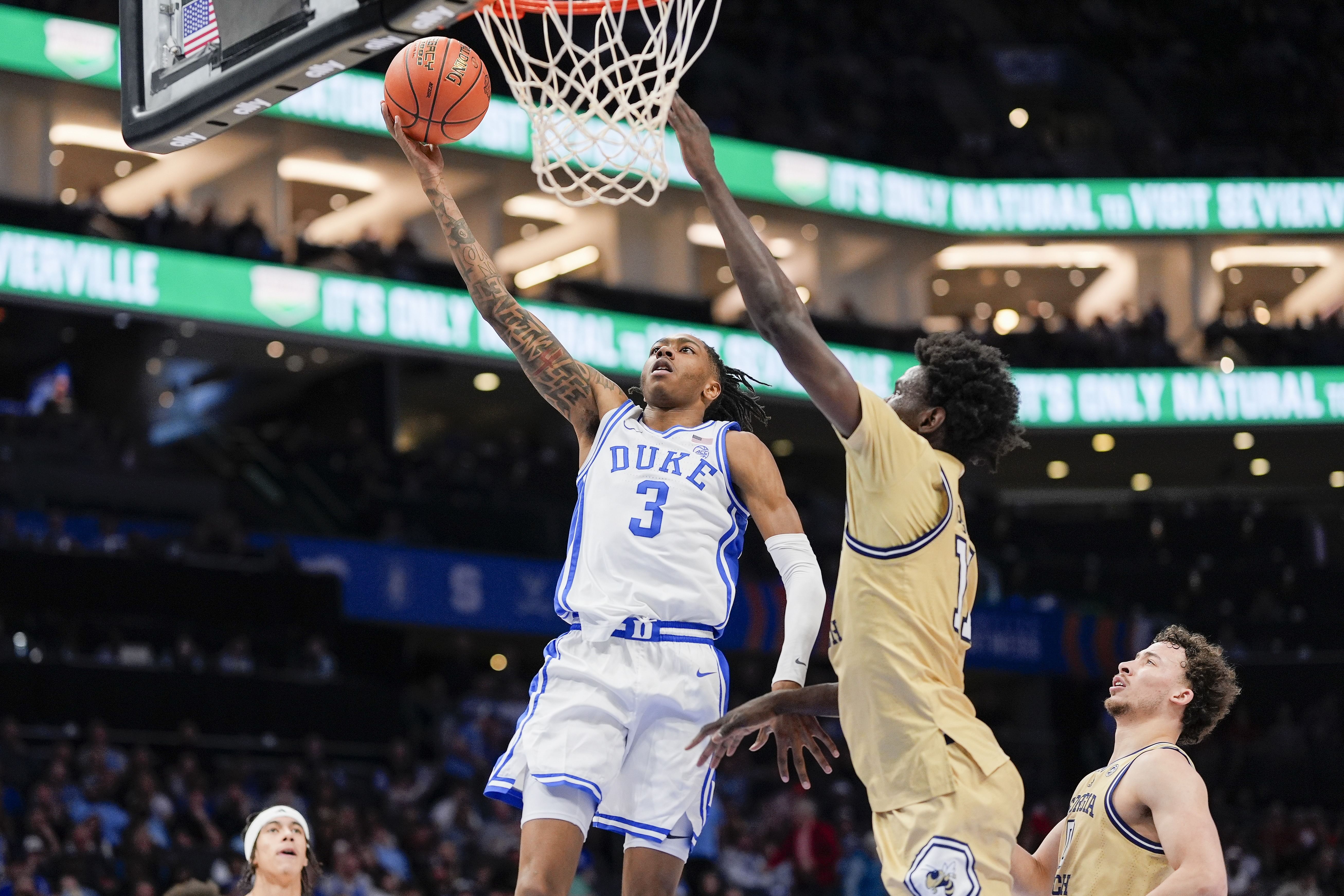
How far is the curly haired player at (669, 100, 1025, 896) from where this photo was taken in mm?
3959

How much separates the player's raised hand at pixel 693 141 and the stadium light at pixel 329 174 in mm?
20655

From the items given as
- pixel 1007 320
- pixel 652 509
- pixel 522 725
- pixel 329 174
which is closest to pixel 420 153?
pixel 652 509

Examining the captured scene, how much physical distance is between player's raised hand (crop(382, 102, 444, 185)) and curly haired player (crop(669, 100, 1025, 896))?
1.65 m

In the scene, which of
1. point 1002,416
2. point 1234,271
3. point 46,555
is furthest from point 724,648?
point 1002,416

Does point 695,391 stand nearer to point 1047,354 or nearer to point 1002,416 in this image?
point 1002,416

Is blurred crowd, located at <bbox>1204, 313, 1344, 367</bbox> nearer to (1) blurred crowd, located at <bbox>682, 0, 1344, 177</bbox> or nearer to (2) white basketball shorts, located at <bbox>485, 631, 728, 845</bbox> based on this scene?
(1) blurred crowd, located at <bbox>682, 0, 1344, 177</bbox>

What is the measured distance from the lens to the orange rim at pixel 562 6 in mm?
6207

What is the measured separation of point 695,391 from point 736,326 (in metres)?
19.4

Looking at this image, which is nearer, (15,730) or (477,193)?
(15,730)

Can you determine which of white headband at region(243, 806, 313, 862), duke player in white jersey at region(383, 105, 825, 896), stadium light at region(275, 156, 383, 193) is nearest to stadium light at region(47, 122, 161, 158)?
stadium light at region(275, 156, 383, 193)

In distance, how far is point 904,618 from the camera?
161 inches

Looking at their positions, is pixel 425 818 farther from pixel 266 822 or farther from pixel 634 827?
pixel 634 827

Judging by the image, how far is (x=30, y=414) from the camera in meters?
21.2

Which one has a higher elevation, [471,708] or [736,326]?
[736,326]
